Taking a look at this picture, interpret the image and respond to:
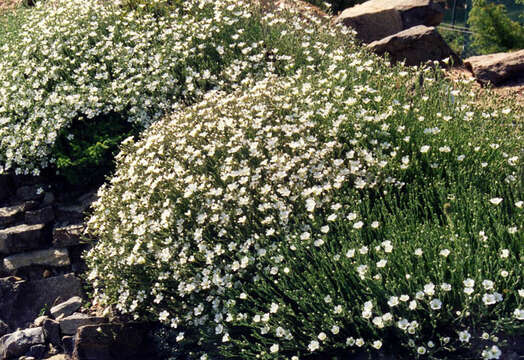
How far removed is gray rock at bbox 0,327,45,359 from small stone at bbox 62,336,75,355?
25cm

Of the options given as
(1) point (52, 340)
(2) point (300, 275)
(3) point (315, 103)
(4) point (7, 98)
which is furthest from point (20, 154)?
(2) point (300, 275)

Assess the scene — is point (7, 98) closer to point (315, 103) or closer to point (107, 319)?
point (107, 319)

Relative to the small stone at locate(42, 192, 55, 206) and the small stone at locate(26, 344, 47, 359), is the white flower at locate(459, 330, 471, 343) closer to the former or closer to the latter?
the small stone at locate(26, 344, 47, 359)

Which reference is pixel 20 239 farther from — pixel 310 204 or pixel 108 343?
pixel 310 204

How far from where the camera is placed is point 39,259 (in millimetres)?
6121

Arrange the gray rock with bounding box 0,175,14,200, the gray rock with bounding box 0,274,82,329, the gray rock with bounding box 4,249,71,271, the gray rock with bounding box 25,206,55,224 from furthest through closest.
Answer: the gray rock with bounding box 0,175,14,200, the gray rock with bounding box 25,206,55,224, the gray rock with bounding box 4,249,71,271, the gray rock with bounding box 0,274,82,329

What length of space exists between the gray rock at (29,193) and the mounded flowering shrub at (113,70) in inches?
8.5

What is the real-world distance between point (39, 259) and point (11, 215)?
641 mm

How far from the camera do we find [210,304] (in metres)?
4.57

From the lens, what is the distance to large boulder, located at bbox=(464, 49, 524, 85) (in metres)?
6.89

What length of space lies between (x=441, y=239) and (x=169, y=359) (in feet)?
7.23

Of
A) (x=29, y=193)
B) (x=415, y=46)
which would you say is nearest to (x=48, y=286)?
(x=29, y=193)

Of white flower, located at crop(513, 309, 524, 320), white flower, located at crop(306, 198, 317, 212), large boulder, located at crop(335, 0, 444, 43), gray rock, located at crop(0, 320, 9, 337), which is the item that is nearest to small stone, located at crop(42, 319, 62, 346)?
gray rock, located at crop(0, 320, 9, 337)

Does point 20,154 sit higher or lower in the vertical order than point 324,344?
higher
